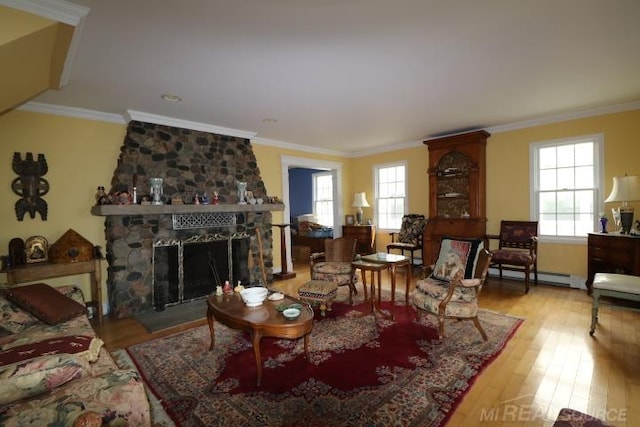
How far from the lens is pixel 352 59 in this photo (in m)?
2.71

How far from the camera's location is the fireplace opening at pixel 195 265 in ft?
13.7

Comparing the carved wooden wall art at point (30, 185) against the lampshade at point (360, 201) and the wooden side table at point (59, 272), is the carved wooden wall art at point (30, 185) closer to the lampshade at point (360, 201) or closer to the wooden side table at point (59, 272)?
the wooden side table at point (59, 272)

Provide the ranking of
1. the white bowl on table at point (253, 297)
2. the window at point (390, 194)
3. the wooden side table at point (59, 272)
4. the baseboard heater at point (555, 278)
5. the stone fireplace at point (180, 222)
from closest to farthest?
the white bowl on table at point (253, 297), the wooden side table at point (59, 272), the stone fireplace at point (180, 222), the baseboard heater at point (555, 278), the window at point (390, 194)

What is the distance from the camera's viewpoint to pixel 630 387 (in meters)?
2.18

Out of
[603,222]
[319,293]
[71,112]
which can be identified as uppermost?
[71,112]

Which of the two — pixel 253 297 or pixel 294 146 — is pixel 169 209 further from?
pixel 294 146

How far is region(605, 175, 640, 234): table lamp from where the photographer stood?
12.6 ft

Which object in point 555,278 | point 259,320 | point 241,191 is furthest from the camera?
point 241,191

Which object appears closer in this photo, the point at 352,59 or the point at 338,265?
the point at 352,59

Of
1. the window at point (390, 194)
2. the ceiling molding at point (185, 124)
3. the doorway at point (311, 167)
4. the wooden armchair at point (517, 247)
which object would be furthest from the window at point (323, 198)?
the wooden armchair at point (517, 247)

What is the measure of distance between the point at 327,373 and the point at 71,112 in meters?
4.22

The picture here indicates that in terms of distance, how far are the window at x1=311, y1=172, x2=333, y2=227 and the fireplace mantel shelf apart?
3.77 m

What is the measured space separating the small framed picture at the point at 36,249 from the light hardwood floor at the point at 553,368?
1.00 meters

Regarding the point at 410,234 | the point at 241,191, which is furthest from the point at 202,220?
the point at 410,234
